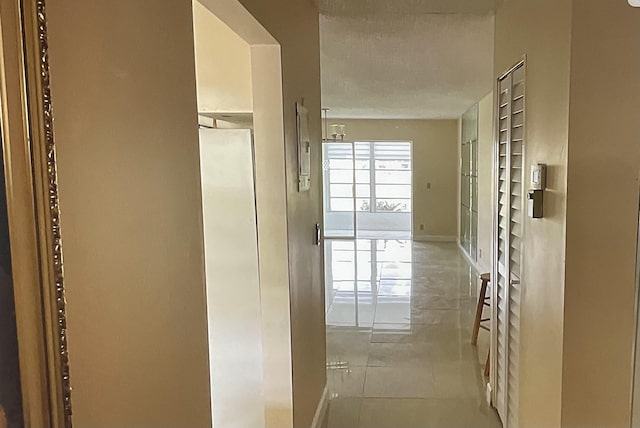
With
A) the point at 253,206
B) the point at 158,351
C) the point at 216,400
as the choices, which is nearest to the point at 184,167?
the point at 158,351

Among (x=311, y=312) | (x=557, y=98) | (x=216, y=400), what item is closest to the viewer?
(x=557, y=98)

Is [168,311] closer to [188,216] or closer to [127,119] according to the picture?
[188,216]

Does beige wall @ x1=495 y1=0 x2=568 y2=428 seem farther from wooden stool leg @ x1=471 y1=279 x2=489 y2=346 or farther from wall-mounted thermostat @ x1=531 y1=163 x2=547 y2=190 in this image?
wooden stool leg @ x1=471 y1=279 x2=489 y2=346

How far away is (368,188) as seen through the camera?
444 inches

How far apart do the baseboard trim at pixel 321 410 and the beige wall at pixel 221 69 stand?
1.72m

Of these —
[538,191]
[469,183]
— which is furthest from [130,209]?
[469,183]

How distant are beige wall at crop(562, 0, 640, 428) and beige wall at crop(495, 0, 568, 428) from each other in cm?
4

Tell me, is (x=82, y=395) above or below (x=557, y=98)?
below

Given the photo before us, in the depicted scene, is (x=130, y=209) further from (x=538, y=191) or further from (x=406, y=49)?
(x=406, y=49)

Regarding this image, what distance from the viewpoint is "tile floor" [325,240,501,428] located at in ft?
10.4

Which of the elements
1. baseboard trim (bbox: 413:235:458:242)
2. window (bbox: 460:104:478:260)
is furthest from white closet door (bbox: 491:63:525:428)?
baseboard trim (bbox: 413:235:458:242)

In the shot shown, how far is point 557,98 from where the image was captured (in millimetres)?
1825

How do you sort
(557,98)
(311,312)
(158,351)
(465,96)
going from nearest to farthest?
(158,351), (557,98), (311,312), (465,96)

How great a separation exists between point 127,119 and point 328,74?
3979mm
